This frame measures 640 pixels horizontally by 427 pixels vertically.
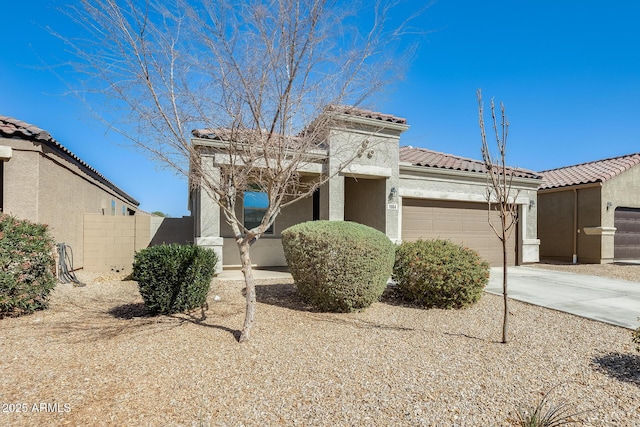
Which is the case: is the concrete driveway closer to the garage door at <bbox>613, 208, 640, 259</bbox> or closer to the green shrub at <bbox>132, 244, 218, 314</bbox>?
the garage door at <bbox>613, 208, 640, 259</bbox>

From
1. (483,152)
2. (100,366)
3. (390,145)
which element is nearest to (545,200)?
(390,145)

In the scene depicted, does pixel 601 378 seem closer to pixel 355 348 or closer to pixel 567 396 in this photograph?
pixel 567 396

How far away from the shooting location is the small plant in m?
3.08

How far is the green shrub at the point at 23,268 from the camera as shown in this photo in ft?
18.6

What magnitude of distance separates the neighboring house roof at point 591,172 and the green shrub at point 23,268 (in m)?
17.7

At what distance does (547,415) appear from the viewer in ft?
10.5

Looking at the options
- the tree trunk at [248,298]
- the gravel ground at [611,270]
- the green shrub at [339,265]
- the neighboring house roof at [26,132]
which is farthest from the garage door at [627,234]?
the neighboring house roof at [26,132]

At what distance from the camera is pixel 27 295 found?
5.89m

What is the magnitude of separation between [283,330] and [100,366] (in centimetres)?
235

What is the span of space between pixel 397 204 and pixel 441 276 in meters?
4.70

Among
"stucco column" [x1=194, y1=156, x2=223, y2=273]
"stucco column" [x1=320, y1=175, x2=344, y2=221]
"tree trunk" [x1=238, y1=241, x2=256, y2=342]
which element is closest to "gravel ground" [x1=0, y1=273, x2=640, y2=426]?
"tree trunk" [x1=238, y1=241, x2=256, y2=342]

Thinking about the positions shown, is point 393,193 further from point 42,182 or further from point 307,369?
point 42,182

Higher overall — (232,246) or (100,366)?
(232,246)

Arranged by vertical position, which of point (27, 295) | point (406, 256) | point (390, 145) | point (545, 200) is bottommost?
point (27, 295)
